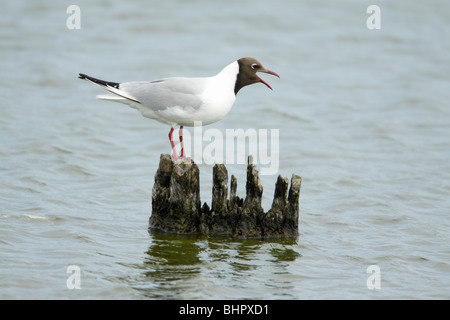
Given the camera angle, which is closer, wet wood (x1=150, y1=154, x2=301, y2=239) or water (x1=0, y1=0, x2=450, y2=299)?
water (x1=0, y1=0, x2=450, y2=299)

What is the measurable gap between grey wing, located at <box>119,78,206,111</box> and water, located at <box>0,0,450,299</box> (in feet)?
5.41

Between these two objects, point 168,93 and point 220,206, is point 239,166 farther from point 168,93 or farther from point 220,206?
point 168,93

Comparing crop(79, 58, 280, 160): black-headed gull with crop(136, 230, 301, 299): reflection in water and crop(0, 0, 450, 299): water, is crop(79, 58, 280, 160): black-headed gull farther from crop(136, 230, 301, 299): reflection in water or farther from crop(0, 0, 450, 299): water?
crop(0, 0, 450, 299): water

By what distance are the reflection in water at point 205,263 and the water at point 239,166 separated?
3cm

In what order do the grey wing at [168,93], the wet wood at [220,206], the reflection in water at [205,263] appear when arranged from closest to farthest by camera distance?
the reflection in water at [205,263], the wet wood at [220,206], the grey wing at [168,93]

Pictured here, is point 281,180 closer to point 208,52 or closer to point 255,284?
point 255,284

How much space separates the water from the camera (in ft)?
25.9

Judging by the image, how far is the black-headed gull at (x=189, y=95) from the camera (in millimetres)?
8391

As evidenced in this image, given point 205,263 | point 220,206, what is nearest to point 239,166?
point 220,206

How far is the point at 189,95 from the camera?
27.8ft

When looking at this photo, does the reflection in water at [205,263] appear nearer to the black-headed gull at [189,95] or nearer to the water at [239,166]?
the water at [239,166]

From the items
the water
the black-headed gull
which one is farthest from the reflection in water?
the black-headed gull

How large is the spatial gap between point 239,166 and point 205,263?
4922mm

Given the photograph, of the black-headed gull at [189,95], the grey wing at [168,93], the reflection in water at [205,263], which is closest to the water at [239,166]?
the reflection in water at [205,263]
